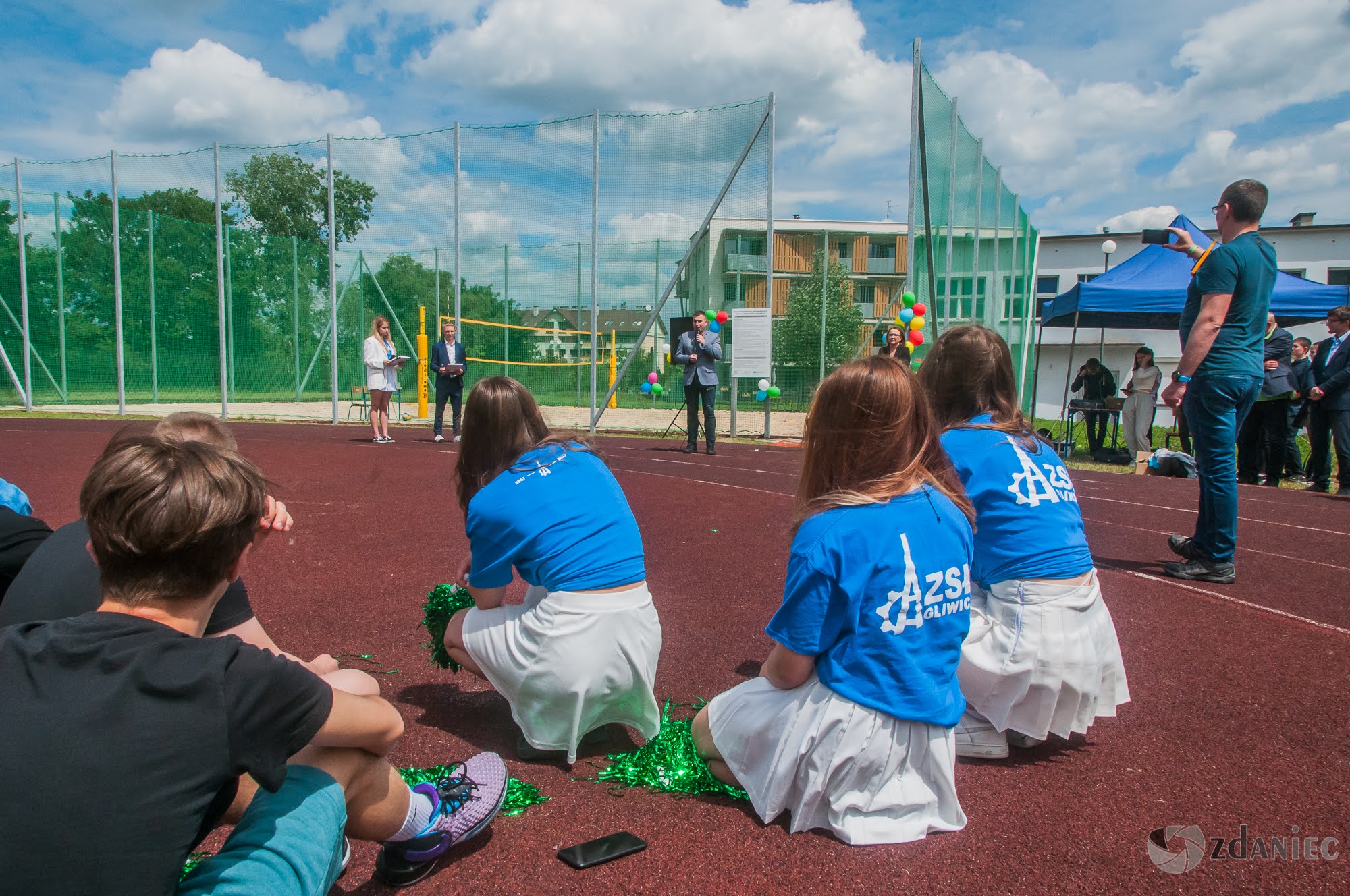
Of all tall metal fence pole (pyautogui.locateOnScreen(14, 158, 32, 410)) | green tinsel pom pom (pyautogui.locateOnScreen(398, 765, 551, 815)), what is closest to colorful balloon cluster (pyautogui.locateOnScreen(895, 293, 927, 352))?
green tinsel pom pom (pyautogui.locateOnScreen(398, 765, 551, 815))

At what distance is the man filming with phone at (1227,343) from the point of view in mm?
4629

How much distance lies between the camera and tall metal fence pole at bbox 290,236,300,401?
62.3 ft

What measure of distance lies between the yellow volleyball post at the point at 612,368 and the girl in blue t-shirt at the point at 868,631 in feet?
40.9

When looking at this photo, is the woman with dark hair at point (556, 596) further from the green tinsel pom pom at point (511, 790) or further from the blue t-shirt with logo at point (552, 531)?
the green tinsel pom pom at point (511, 790)

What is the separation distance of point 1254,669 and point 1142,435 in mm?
9667

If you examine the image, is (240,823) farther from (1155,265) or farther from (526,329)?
(526,329)

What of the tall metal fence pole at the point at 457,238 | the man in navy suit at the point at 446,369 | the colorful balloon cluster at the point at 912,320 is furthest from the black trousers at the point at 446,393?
the colorful balloon cluster at the point at 912,320

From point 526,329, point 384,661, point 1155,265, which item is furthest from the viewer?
point 526,329

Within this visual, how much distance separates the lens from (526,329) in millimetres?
17125

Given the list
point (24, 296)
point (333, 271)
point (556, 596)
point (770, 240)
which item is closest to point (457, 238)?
point (333, 271)

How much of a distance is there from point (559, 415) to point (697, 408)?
198 inches

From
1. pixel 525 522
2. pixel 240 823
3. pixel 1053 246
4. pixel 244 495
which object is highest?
pixel 1053 246

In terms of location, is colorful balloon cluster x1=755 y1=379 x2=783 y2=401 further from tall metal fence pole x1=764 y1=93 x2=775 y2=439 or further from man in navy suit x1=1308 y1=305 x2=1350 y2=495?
man in navy suit x1=1308 y1=305 x2=1350 y2=495

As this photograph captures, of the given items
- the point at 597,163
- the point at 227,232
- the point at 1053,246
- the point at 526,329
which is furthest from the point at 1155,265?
the point at 1053,246
